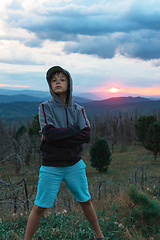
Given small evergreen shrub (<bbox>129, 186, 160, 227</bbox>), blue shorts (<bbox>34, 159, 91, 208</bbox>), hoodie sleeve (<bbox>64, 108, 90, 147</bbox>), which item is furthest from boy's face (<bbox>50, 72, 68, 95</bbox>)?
small evergreen shrub (<bbox>129, 186, 160, 227</bbox>)

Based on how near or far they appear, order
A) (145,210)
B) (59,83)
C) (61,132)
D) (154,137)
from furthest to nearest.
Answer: (154,137)
(145,210)
(59,83)
(61,132)

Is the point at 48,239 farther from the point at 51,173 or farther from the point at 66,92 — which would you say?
the point at 66,92

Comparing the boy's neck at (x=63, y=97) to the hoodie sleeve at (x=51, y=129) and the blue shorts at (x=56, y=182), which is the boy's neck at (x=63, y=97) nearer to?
the hoodie sleeve at (x=51, y=129)

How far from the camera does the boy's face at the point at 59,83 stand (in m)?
2.35

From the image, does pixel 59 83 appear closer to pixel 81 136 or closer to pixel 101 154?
pixel 81 136

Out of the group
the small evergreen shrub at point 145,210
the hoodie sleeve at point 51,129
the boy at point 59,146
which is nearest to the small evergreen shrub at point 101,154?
the small evergreen shrub at point 145,210

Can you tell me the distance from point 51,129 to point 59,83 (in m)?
0.56

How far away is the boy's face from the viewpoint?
7.70 feet

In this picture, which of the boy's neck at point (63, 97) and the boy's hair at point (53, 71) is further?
the boy's neck at point (63, 97)

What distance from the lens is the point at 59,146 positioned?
2.21m

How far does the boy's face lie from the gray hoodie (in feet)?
0.19

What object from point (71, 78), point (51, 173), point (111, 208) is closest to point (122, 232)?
point (111, 208)

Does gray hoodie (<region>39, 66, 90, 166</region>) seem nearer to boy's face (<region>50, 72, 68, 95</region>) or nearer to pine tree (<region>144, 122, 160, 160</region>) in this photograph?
boy's face (<region>50, 72, 68, 95</region>)

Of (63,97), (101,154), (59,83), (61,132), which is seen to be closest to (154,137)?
(101,154)
